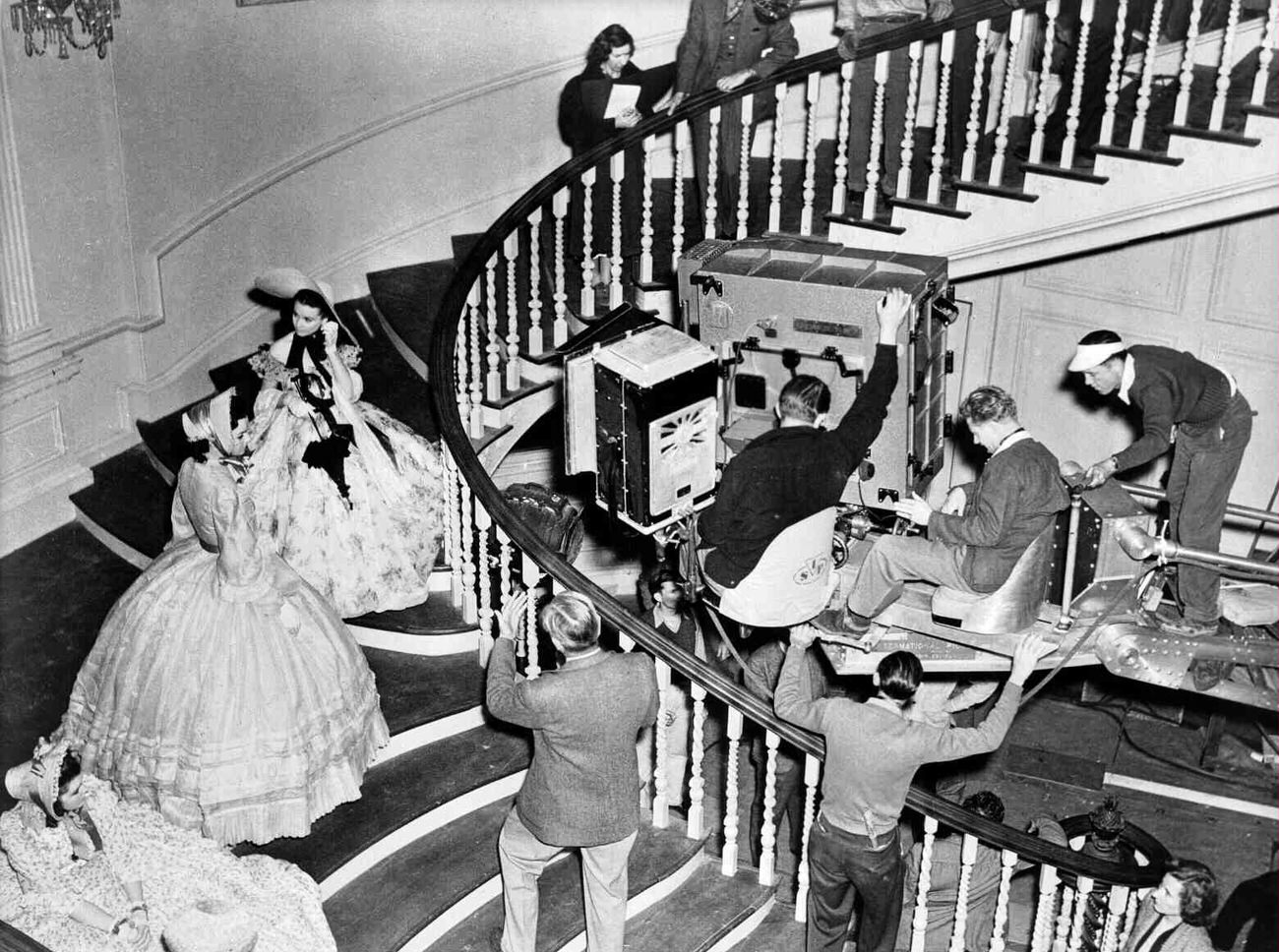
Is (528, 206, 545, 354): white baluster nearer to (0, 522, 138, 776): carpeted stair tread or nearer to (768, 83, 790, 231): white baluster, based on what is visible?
(768, 83, 790, 231): white baluster

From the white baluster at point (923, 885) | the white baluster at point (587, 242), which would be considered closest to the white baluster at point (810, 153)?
the white baluster at point (587, 242)

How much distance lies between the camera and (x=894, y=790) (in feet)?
14.3

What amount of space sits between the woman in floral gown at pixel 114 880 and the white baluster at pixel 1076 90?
4.44m

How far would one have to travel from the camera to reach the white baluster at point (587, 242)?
6.61m

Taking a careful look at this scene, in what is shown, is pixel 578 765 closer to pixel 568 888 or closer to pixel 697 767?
pixel 697 767

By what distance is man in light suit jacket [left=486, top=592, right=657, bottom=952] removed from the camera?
4.20 metres

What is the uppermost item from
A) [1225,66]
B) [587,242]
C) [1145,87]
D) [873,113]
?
[1225,66]

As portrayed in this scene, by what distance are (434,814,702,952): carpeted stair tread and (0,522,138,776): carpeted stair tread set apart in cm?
165

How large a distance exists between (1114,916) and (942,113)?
11.5ft

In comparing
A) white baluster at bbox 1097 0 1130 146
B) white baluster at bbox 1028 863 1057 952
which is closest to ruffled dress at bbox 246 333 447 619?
white baluster at bbox 1028 863 1057 952

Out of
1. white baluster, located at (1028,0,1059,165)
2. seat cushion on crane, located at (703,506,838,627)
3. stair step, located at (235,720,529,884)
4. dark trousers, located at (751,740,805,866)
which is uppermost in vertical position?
white baluster, located at (1028,0,1059,165)

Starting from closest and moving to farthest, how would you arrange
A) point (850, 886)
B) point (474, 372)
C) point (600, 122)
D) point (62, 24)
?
point (850, 886), point (62, 24), point (474, 372), point (600, 122)

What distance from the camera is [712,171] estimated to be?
685 cm

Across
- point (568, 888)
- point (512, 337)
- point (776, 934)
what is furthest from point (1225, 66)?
point (568, 888)
